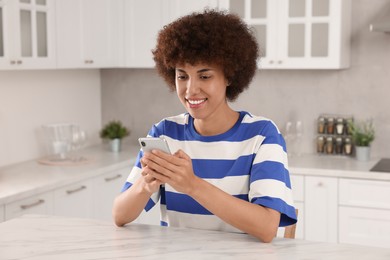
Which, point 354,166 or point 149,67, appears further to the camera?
point 149,67

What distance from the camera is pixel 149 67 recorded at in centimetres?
436

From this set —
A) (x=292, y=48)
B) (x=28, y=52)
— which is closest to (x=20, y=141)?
(x=28, y=52)

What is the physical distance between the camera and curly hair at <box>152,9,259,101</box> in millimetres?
1884

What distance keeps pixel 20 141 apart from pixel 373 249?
271 cm

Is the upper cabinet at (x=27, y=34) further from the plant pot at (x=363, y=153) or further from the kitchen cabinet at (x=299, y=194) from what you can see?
the plant pot at (x=363, y=153)

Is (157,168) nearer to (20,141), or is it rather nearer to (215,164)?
(215,164)

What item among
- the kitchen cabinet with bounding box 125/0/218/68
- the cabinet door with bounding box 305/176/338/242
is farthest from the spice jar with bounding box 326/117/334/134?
the kitchen cabinet with bounding box 125/0/218/68

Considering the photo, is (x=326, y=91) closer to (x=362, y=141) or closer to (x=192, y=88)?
(x=362, y=141)

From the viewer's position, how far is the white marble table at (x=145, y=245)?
167 centimetres

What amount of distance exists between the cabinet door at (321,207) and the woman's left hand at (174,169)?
2.10 m

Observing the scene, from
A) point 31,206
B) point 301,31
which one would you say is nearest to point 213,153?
point 31,206

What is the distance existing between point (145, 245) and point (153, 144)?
28cm

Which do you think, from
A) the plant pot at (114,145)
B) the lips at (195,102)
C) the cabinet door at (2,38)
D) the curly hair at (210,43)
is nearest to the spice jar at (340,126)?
the plant pot at (114,145)

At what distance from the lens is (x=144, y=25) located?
429 centimetres
